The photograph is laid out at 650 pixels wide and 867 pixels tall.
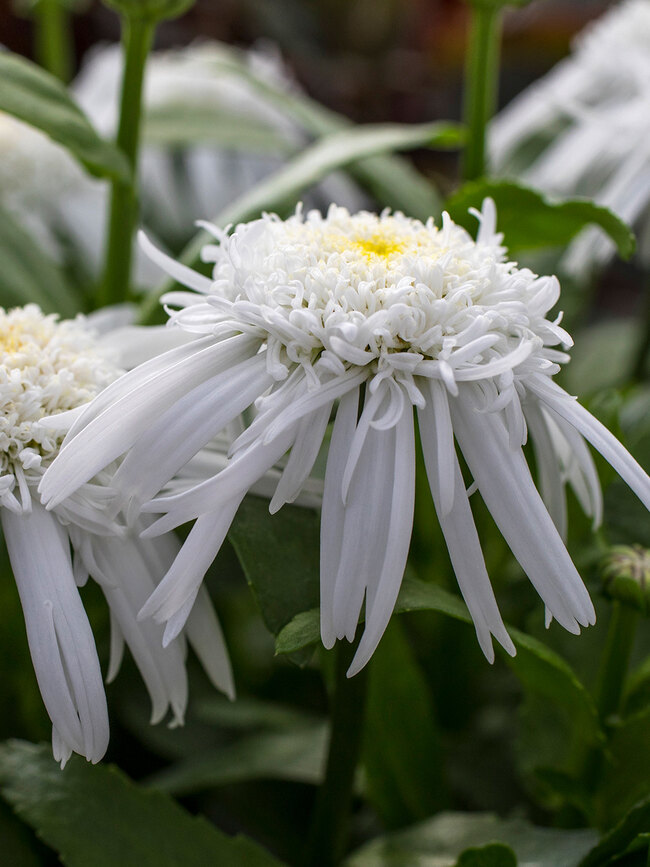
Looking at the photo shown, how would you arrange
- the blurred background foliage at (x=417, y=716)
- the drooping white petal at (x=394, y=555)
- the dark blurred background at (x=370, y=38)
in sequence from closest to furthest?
the drooping white petal at (x=394, y=555) < the blurred background foliage at (x=417, y=716) < the dark blurred background at (x=370, y=38)

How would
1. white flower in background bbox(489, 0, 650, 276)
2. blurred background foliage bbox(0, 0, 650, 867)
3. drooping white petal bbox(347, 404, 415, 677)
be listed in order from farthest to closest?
white flower in background bbox(489, 0, 650, 276) < blurred background foliage bbox(0, 0, 650, 867) < drooping white petal bbox(347, 404, 415, 677)

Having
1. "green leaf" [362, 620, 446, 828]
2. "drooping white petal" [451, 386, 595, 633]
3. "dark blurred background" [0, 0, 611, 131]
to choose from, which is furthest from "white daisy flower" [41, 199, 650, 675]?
"dark blurred background" [0, 0, 611, 131]

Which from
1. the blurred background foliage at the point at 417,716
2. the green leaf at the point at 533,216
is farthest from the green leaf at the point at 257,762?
the green leaf at the point at 533,216

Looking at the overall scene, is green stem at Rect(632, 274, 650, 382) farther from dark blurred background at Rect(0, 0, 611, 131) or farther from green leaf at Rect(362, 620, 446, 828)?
dark blurred background at Rect(0, 0, 611, 131)

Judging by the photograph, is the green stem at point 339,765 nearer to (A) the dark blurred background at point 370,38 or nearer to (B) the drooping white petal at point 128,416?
(B) the drooping white petal at point 128,416

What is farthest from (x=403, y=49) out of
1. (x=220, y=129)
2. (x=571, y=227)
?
(x=571, y=227)
